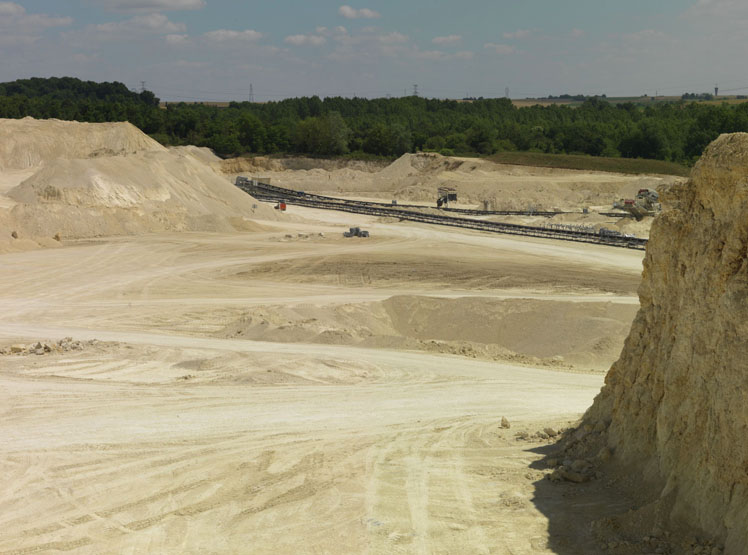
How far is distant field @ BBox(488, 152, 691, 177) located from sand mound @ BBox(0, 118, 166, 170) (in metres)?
39.0

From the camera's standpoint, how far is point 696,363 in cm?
892

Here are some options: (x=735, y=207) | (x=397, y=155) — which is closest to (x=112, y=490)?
(x=735, y=207)

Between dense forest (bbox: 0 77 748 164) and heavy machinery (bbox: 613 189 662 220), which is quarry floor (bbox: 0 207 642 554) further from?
dense forest (bbox: 0 77 748 164)

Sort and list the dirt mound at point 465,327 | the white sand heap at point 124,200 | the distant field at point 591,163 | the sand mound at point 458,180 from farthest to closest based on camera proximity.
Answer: the distant field at point 591,163, the sand mound at point 458,180, the white sand heap at point 124,200, the dirt mound at point 465,327

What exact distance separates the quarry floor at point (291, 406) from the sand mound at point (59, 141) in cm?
4547

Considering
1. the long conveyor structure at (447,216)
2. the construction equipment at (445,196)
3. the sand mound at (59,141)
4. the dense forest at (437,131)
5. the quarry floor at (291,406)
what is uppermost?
the dense forest at (437,131)

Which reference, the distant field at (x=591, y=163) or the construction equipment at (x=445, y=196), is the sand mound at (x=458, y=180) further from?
the distant field at (x=591, y=163)

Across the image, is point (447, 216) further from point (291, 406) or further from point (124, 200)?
point (291, 406)

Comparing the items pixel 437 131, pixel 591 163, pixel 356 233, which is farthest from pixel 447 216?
pixel 437 131

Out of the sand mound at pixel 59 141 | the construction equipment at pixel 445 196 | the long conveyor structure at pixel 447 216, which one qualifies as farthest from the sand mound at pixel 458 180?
the sand mound at pixel 59 141

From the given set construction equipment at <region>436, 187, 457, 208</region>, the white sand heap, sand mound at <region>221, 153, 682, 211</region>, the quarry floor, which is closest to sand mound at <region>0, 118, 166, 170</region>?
sand mound at <region>221, 153, 682, 211</region>

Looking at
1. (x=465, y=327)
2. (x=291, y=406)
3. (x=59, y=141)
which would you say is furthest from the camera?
(x=59, y=141)

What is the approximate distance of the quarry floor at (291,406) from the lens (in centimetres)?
1011

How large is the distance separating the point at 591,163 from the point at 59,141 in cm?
5611
